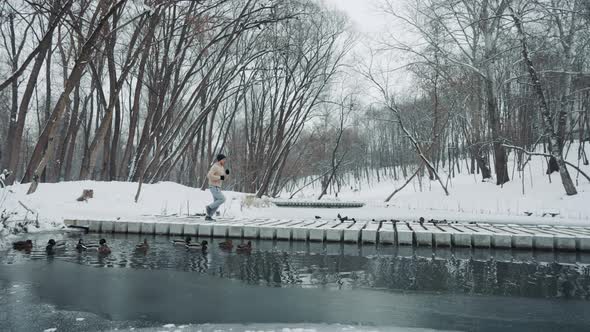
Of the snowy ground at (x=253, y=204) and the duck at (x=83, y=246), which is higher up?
the snowy ground at (x=253, y=204)

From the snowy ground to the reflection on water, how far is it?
10.9 feet

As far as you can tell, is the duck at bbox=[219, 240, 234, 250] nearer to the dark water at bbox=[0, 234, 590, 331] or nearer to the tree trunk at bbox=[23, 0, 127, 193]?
the dark water at bbox=[0, 234, 590, 331]

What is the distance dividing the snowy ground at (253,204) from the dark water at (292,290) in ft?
15.1

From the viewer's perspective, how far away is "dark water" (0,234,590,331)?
13.4 feet

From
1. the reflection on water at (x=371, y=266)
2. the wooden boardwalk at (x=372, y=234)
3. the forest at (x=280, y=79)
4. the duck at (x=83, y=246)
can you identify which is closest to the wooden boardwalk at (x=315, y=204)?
the forest at (x=280, y=79)

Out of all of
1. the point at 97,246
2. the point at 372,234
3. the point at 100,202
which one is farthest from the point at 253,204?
the point at 97,246

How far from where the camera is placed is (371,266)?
695 centimetres

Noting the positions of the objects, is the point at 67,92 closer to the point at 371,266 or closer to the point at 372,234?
the point at 372,234

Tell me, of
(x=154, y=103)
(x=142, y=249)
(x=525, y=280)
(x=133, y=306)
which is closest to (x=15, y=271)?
(x=142, y=249)

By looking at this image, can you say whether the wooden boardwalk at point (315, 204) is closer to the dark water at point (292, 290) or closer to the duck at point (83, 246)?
the dark water at point (292, 290)

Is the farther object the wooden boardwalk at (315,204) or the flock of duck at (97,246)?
the wooden boardwalk at (315,204)

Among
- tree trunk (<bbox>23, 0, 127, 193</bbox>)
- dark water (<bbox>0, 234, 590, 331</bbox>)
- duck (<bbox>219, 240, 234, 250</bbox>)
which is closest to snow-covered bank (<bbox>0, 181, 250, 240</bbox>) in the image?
tree trunk (<bbox>23, 0, 127, 193</bbox>)

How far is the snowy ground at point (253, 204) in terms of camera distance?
39.3 feet

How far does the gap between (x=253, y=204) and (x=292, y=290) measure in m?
12.5
